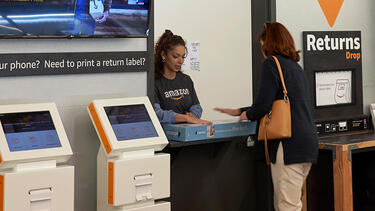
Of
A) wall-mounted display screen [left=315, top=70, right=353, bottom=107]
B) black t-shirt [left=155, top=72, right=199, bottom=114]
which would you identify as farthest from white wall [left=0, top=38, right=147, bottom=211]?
wall-mounted display screen [left=315, top=70, right=353, bottom=107]

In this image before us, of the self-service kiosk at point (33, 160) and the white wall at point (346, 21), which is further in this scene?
the white wall at point (346, 21)

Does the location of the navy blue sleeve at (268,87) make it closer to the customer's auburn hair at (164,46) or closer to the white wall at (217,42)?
the customer's auburn hair at (164,46)

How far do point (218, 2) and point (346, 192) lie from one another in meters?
2.06

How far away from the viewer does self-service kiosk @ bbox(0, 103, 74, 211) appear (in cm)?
283

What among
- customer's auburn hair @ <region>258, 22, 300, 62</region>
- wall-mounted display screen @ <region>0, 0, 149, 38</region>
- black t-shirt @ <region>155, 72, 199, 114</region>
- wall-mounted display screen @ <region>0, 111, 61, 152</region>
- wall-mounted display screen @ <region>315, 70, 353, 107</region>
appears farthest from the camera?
wall-mounted display screen @ <region>315, 70, 353, 107</region>

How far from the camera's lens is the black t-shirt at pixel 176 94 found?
158 inches

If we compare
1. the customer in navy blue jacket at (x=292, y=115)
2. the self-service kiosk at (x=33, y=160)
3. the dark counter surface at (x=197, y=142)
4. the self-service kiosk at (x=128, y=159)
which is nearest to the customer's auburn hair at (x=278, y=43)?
the customer in navy blue jacket at (x=292, y=115)

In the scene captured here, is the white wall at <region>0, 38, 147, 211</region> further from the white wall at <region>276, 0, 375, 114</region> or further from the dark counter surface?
the white wall at <region>276, 0, 375, 114</region>

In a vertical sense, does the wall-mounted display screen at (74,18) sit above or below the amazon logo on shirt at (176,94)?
above

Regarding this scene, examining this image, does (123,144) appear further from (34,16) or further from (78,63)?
(34,16)

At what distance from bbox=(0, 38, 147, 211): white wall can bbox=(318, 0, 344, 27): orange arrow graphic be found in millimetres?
1915

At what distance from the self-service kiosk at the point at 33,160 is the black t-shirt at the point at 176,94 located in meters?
1.01

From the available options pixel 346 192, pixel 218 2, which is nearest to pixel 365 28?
pixel 218 2

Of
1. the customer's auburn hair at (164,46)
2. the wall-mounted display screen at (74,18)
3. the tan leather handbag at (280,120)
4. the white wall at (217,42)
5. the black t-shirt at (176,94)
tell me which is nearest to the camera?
the wall-mounted display screen at (74,18)
